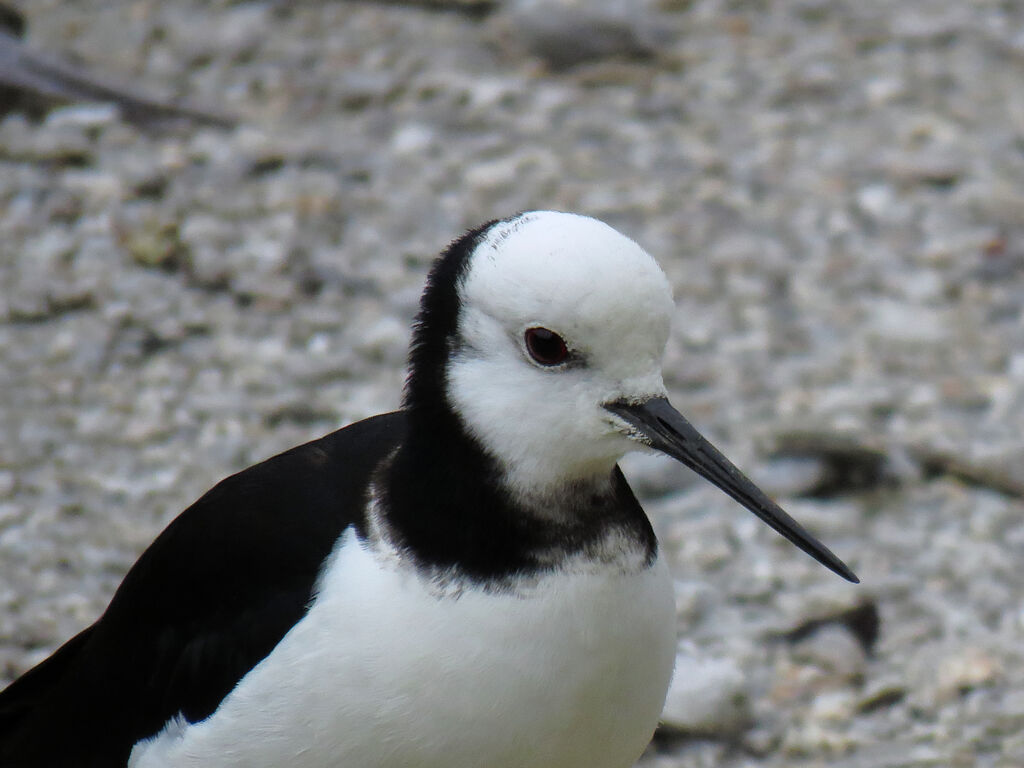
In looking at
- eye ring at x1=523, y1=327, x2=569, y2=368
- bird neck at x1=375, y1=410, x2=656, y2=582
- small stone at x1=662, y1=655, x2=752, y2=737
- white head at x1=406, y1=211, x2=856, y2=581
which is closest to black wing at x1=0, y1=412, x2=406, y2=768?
bird neck at x1=375, y1=410, x2=656, y2=582

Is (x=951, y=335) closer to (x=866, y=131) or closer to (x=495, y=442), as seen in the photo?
(x=866, y=131)

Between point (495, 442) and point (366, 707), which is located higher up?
point (495, 442)

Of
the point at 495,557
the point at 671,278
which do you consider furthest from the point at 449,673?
the point at 671,278

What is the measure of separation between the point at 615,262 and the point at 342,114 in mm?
4384

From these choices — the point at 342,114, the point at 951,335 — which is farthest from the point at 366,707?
the point at 342,114

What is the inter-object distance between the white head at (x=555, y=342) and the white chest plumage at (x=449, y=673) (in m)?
0.25

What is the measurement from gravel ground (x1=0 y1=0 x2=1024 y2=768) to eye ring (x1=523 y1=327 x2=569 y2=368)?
5.50 feet

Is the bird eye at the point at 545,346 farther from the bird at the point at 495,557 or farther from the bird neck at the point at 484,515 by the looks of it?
the bird neck at the point at 484,515

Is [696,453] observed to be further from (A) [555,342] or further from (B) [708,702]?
(B) [708,702]

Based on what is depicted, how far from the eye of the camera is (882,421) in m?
5.59

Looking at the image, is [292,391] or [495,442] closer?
[495,442]

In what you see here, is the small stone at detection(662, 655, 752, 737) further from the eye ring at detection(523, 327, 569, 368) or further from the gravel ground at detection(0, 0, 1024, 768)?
the eye ring at detection(523, 327, 569, 368)

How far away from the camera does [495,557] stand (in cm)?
304

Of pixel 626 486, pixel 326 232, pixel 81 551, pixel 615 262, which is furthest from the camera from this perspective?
pixel 326 232
